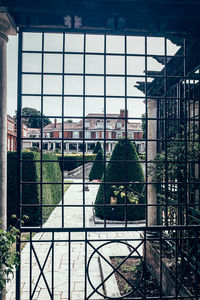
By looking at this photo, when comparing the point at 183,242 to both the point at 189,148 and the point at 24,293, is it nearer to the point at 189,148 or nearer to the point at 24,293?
the point at 189,148

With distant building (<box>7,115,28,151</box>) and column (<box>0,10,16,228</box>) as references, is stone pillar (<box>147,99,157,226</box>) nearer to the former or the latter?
column (<box>0,10,16,228</box>)

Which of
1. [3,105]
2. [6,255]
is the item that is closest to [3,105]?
[3,105]

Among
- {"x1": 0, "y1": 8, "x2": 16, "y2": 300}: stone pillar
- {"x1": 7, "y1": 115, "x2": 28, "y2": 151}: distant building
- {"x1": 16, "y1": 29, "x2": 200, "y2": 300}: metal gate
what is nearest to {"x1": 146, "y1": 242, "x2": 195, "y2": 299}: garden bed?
{"x1": 16, "y1": 29, "x2": 200, "y2": 300}: metal gate

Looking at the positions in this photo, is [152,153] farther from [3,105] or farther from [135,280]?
[3,105]

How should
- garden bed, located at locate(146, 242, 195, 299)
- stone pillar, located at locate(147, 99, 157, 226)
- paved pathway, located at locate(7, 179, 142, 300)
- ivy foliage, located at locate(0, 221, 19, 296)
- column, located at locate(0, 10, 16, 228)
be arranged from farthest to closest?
stone pillar, located at locate(147, 99, 157, 226)
paved pathway, located at locate(7, 179, 142, 300)
garden bed, located at locate(146, 242, 195, 299)
column, located at locate(0, 10, 16, 228)
ivy foliage, located at locate(0, 221, 19, 296)

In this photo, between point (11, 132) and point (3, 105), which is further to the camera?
point (11, 132)

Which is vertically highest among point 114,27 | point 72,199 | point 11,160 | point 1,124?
point 114,27

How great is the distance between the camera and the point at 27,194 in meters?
8.91

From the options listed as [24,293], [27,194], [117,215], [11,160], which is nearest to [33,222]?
[27,194]

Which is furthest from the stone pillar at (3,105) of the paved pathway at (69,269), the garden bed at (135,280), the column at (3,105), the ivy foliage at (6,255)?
the garden bed at (135,280)

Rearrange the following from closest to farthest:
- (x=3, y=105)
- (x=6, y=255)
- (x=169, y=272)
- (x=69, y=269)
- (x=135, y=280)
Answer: (x=6, y=255) < (x=3, y=105) < (x=69, y=269) < (x=169, y=272) < (x=135, y=280)

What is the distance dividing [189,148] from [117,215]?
579 cm

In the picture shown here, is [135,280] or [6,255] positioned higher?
[6,255]

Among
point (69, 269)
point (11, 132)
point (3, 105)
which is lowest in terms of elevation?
point (69, 269)
